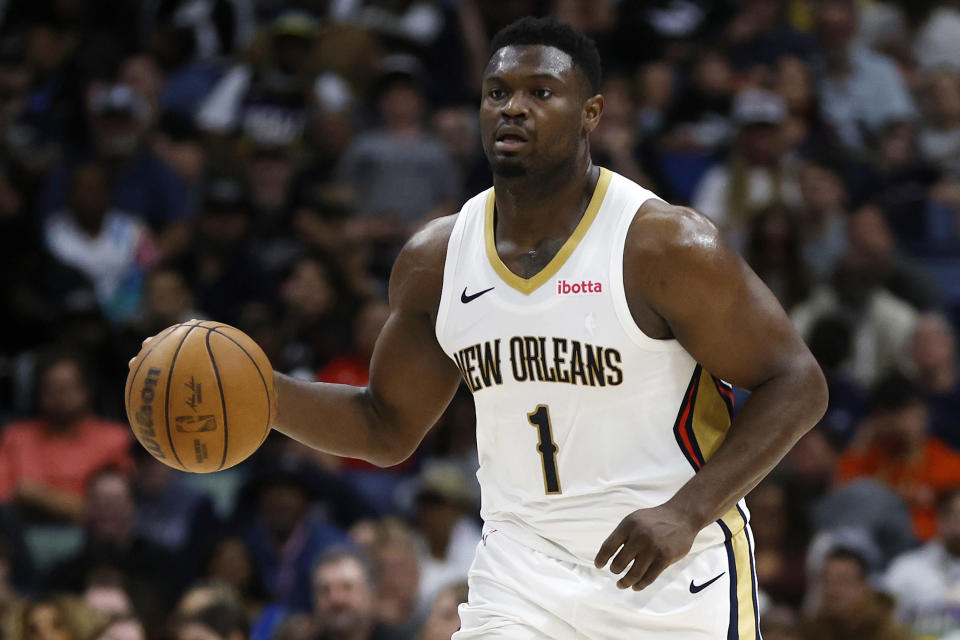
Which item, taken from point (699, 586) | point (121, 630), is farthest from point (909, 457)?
point (699, 586)

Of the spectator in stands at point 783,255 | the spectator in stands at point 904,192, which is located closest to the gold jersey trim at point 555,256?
the spectator in stands at point 783,255

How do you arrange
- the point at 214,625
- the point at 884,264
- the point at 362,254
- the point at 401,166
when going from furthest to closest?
the point at 401,166, the point at 362,254, the point at 884,264, the point at 214,625

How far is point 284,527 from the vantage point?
8164mm

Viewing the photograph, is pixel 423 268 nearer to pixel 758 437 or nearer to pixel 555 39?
pixel 555 39

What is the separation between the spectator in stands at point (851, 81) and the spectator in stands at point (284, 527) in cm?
522

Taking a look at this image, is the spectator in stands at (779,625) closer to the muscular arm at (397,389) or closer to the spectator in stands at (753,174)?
the muscular arm at (397,389)

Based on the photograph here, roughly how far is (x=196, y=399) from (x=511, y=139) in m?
1.15

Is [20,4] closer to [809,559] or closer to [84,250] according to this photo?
[84,250]

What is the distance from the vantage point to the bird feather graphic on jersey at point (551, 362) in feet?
12.6

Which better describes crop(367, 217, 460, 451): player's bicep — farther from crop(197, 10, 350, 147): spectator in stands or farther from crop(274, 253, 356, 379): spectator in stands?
crop(197, 10, 350, 147): spectator in stands

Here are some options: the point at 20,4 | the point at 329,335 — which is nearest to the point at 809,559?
the point at 329,335

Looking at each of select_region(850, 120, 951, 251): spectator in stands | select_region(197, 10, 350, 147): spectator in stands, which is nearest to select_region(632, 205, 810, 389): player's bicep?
select_region(850, 120, 951, 251): spectator in stands

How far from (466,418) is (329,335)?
1079 millimetres

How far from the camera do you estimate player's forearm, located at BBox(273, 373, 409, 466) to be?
4.31 meters
